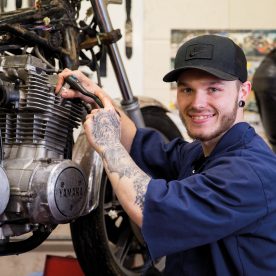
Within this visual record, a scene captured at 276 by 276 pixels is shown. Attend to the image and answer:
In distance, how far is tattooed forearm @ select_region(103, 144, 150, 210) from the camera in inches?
36.6

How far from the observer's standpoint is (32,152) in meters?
1.15

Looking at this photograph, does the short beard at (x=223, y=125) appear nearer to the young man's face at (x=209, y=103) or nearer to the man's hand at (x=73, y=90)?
the young man's face at (x=209, y=103)

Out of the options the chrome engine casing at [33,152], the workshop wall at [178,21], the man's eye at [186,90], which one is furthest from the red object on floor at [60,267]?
the workshop wall at [178,21]

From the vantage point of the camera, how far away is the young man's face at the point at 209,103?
1046 millimetres

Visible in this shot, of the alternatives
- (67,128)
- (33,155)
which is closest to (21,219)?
(33,155)

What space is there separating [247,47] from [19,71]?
6.32 feet

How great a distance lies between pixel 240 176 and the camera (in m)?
0.91

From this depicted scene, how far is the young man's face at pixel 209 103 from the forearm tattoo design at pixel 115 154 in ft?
0.64

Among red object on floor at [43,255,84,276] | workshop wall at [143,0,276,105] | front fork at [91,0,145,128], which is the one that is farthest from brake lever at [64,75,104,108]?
workshop wall at [143,0,276,105]

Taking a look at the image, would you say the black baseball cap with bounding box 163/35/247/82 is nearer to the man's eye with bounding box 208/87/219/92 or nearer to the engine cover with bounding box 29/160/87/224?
the man's eye with bounding box 208/87/219/92

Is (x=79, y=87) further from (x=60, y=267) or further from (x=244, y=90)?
(x=60, y=267)

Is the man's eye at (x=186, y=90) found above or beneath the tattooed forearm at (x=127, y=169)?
above

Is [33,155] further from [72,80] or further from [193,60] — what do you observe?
[193,60]

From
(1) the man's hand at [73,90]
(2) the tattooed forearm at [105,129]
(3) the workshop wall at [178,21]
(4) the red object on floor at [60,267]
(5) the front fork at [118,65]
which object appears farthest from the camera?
(3) the workshop wall at [178,21]
